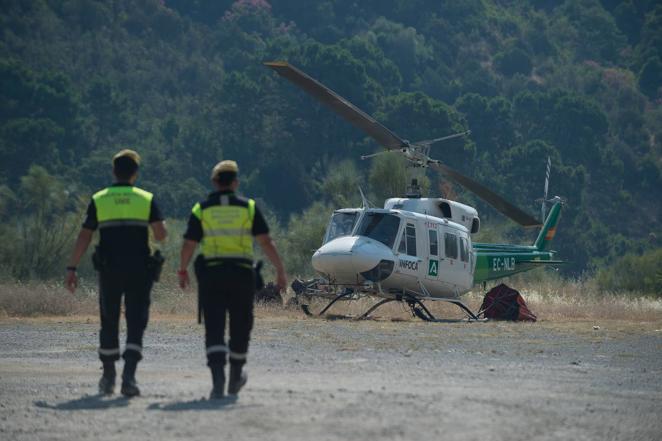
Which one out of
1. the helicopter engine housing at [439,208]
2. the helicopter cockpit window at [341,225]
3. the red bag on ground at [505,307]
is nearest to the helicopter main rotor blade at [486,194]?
the helicopter engine housing at [439,208]

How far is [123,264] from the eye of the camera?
35.0 feet

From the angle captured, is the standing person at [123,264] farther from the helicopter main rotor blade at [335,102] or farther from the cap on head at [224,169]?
the helicopter main rotor blade at [335,102]

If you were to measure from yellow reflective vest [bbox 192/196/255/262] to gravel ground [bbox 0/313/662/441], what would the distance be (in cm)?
110

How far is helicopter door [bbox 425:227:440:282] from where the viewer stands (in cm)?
2330

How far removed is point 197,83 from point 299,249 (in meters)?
64.7

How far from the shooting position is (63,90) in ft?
252

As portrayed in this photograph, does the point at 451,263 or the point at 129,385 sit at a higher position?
the point at 451,263

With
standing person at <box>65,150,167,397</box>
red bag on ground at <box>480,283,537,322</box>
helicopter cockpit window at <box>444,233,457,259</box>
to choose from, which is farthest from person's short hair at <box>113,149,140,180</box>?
red bag on ground at <box>480,283,537,322</box>

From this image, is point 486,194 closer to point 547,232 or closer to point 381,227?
point 381,227

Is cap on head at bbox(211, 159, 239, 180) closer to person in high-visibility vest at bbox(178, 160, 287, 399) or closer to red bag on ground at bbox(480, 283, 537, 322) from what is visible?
person in high-visibility vest at bbox(178, 160, 287, 399)

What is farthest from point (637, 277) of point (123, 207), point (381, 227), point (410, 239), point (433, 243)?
point (123, 207)

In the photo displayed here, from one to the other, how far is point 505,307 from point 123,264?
14.2 m

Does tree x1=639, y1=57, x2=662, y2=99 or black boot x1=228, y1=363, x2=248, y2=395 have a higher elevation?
tree x1=639, y1=57, x2=662, y2=99

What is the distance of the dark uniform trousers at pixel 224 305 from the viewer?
1039 cm
